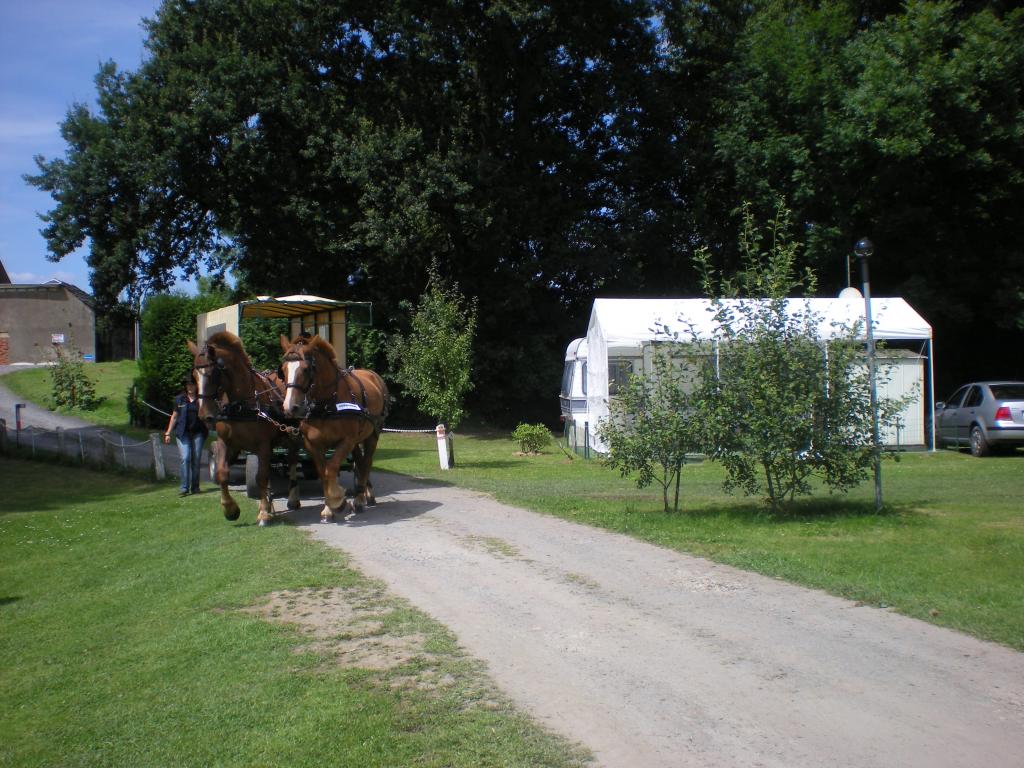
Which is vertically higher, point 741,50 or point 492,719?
point 741,50

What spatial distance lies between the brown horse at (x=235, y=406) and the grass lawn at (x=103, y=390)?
16.2m

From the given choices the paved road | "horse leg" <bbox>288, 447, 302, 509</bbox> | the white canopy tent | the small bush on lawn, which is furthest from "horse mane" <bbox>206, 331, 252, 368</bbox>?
the small bush on lawn

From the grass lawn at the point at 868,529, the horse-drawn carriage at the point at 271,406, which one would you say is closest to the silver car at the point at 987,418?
the grass lawn at the point at 868,529

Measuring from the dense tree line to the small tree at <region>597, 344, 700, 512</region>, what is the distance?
17498 millimetres

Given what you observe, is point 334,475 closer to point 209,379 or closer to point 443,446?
point 209,379

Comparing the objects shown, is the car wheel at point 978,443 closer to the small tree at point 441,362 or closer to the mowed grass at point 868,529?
the mowed grass at point 868,529

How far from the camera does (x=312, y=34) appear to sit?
3025cm

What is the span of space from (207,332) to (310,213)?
45.7 feet

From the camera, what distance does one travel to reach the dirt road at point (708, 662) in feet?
14.8

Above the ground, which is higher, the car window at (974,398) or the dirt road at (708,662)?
the car window at (974,398)

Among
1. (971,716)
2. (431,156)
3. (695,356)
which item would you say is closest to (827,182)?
(431,156)

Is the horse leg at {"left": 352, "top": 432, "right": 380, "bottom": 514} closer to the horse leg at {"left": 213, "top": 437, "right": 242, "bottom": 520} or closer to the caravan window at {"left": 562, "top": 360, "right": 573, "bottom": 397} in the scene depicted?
the horse leg at {"left": 213, "top": 437, "right": 242, "bottom": 520}

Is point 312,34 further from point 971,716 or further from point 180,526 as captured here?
point 971,716

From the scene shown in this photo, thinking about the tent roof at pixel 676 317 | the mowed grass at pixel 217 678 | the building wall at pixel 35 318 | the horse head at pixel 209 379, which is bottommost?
the mowed grass at pixel 217 678
